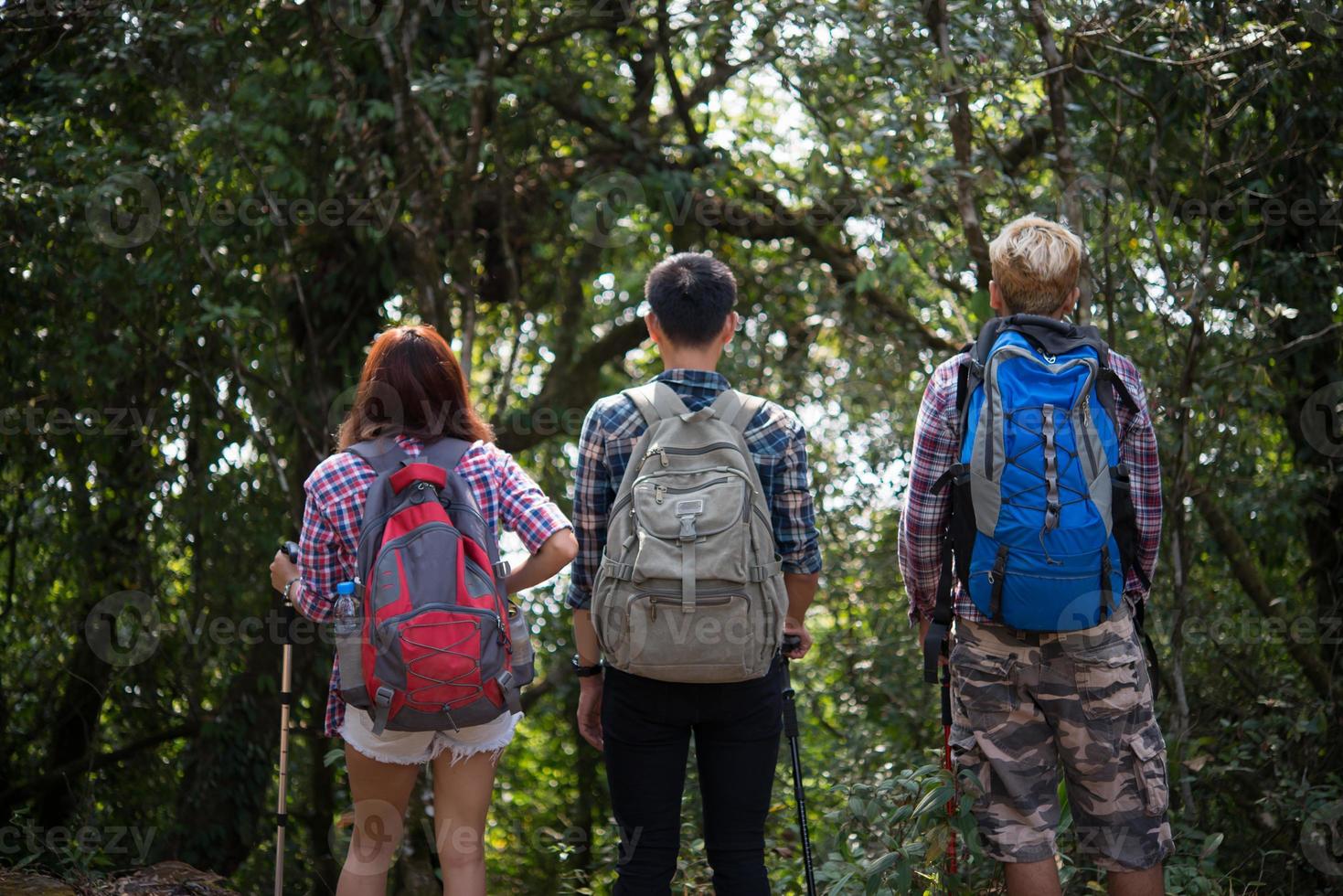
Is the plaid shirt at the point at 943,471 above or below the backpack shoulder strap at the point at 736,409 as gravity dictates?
below

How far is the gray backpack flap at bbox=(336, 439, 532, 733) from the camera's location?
8.14 ft

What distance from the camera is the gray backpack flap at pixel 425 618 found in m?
2.48

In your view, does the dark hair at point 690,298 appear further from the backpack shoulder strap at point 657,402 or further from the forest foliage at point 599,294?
the forest foliage at point 599,294

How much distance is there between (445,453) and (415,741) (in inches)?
Answer: 25.5

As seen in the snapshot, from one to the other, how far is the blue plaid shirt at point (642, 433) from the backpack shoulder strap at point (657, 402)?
2 centimetres

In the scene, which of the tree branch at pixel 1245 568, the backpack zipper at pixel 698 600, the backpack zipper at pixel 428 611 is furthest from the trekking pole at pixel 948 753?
the tree branch at pixel 1245 568

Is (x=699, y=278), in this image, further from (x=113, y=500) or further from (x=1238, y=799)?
(x=113, y=500)

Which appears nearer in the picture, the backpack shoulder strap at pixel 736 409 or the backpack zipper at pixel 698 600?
the backpack zipper at pixel 698 600

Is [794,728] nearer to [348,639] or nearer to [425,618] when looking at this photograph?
[425,618]

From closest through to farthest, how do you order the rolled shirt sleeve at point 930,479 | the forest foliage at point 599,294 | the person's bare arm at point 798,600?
the rolled shirt sleeve at point 930,479 → the person's bare arm at point 798,600 → the forest foliage at point 599,294

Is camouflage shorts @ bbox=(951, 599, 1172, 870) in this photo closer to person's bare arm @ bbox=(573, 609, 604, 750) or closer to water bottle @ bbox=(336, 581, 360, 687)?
person's bare arm @ bbox=(573, 609, 604, 750)

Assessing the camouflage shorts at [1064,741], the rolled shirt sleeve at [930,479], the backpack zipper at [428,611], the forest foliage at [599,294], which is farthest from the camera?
the forest foliage at [599,294]

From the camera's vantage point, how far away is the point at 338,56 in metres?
5.88

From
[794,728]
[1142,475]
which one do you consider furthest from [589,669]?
[1142,475]
